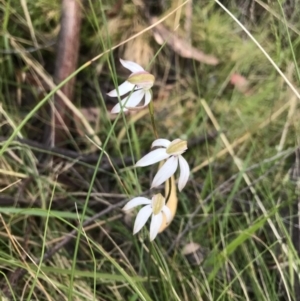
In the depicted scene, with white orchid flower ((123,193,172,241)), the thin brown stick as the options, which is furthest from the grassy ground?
white orchid flower ((123,193,172,241))

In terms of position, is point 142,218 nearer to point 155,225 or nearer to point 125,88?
point 155,225

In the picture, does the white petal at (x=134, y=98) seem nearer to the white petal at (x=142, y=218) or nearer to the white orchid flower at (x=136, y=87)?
the white orchid flower at (x=136, y=87)

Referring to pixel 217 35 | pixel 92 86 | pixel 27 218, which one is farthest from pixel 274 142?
pixel 27 218

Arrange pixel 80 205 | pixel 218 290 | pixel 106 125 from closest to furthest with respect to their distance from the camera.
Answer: pixel 218 290 → pixel 80 205 → pixel 106 125

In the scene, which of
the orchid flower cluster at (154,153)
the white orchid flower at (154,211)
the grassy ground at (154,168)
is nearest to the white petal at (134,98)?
the orchid flower cluster at (154,153)

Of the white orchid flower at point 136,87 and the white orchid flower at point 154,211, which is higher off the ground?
the white orchid flower at point 136,87

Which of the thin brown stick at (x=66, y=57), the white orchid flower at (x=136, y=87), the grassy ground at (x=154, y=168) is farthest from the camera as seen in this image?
the thin brown stick at (x=66, y=57)

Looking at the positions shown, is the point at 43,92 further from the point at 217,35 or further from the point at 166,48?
the point at 217,35

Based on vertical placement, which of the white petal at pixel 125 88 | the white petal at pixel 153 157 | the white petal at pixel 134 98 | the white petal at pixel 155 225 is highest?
the white petal at pixel 125 88
